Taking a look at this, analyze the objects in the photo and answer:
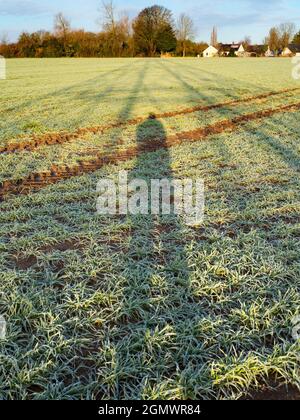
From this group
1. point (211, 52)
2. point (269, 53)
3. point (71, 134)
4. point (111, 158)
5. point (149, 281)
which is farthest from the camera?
point (211, 52)

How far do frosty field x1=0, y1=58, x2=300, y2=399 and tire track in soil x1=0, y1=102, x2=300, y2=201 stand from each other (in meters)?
0.05

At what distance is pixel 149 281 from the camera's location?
11.6 ft

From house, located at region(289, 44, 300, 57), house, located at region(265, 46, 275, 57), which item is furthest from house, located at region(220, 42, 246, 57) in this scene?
house, located at region(289, 44, 300, 57)

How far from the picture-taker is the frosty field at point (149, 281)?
8.23 feet

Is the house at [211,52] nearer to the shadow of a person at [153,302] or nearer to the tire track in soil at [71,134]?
the tire track in soil at [71,134]

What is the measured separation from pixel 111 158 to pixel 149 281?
15.8 ft

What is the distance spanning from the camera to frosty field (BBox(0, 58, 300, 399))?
251 centimetres

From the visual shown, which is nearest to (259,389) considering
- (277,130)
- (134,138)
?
(134,138)

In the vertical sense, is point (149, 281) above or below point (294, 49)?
below

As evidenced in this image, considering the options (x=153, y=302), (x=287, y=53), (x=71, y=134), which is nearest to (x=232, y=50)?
(x=287, y=53)

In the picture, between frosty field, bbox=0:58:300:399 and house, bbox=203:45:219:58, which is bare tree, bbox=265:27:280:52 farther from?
frosty field, bbox=0:58:300:399

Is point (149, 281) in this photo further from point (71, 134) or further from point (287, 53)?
point (287, 53)

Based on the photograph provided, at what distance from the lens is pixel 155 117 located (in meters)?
12.8
